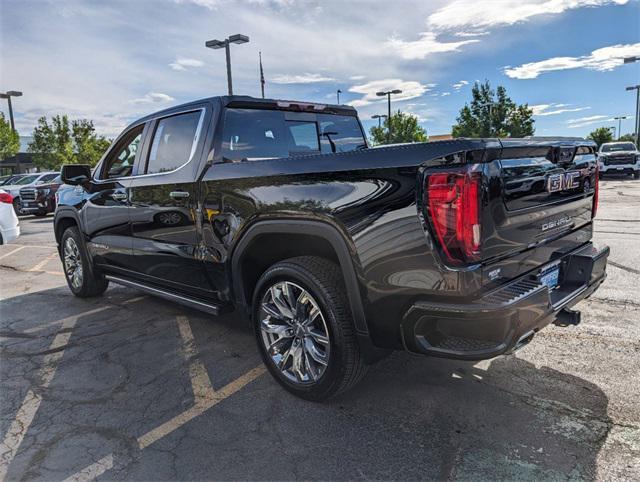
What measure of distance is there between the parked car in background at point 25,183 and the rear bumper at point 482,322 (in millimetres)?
19063

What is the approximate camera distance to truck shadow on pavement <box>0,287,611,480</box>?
2.38m

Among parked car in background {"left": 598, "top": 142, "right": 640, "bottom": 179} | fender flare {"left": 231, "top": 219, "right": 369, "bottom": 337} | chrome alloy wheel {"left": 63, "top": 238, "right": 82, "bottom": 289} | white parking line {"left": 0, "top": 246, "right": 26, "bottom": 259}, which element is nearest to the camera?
fender flare {"left": 231, "top": 219, "right": 369, "bottom": 337}

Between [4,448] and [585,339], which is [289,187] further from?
[585,339]

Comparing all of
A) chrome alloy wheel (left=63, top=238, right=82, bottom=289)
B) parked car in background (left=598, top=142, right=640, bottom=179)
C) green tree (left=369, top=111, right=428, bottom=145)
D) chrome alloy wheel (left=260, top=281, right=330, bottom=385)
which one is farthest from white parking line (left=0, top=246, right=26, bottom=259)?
green tree (left=369, top=111, right=428, bottom=145)

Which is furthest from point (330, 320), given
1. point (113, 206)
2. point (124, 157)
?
point (124, 157)

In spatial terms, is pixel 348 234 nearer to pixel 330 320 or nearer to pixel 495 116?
pixel 330 320

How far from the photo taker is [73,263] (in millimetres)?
5684

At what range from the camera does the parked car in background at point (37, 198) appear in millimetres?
17594

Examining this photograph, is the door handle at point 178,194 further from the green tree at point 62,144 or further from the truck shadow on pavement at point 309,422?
the green tree at point 62,144

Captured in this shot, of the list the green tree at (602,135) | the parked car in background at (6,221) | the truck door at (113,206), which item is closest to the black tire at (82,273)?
the truck door at (113,206)

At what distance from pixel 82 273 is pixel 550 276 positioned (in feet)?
15.8

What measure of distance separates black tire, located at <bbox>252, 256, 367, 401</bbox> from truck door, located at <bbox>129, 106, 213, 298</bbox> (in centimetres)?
96

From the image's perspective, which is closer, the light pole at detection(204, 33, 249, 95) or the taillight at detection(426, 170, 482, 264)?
the taillight at detection(426, 170, 482, 264)

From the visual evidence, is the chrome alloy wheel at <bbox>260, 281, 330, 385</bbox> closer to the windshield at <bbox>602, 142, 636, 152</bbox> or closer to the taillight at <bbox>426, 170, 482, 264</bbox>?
the taillight at <bbox>426, 170, 482, 264</bbox>
